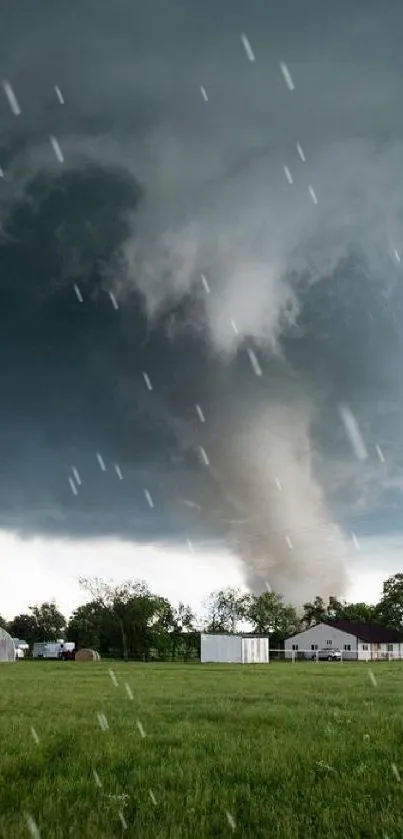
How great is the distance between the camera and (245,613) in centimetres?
14950

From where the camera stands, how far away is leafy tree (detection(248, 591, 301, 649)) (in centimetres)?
14850

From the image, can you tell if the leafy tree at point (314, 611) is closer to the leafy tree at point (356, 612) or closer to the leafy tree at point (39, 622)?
the leafy tree at point (356, 612)

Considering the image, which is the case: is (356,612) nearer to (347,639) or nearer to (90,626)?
(347,639)

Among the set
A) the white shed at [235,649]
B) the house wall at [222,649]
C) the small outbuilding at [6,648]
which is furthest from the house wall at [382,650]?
the small outbuilding at [6,648]

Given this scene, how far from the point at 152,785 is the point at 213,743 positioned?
10.2 feet

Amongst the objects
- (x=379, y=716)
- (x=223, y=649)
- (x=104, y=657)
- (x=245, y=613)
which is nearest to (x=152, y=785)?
(x=379, y=716)

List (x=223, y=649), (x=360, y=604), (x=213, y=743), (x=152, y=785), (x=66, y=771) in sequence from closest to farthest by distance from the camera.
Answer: (x=152, y=785)
(x=66, y=771)
(x=213, y=743)
(x=223, y=649)
(x=360, y=604)

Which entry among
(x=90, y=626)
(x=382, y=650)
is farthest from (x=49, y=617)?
(x=382, y=650)

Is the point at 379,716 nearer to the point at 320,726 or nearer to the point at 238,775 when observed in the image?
the point at 320,726

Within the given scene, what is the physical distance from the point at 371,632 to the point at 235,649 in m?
59.4

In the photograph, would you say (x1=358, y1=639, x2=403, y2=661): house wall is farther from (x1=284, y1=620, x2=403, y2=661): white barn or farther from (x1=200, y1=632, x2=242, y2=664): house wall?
(x1=200, y1=632, x2=242, y2=664): house wall

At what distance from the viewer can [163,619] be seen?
12656cm

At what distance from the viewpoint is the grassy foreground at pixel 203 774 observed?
8.05 meters

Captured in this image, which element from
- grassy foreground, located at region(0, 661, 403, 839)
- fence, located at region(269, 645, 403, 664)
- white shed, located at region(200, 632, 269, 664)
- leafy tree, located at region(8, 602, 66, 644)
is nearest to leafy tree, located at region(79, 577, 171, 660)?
fence, located at region(269, 645, 403, 664)
